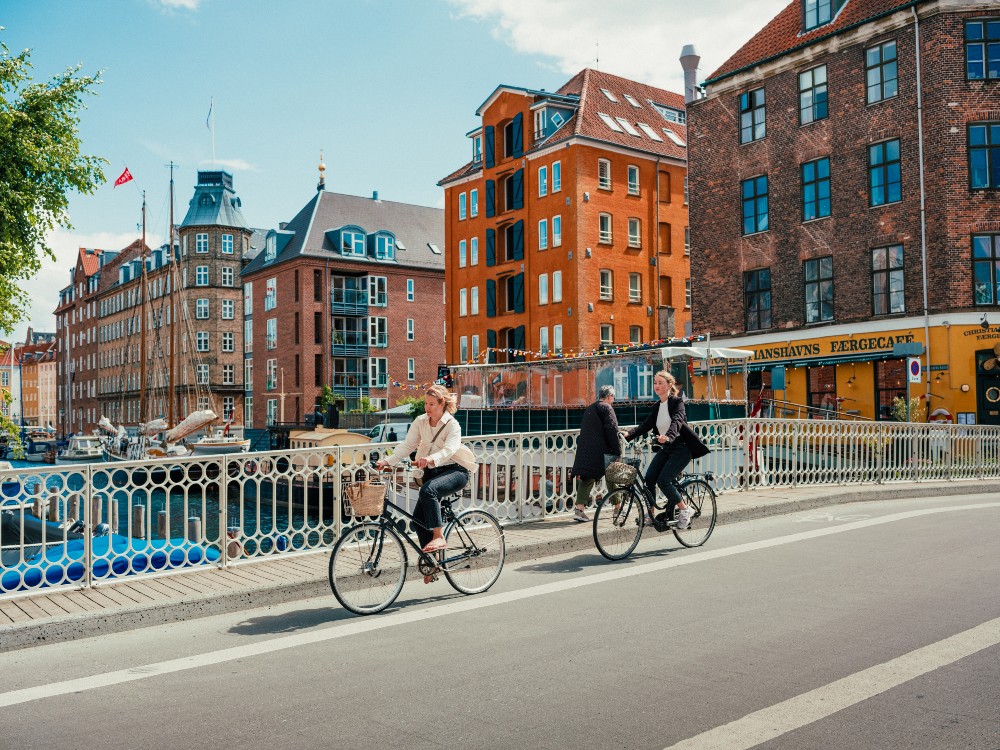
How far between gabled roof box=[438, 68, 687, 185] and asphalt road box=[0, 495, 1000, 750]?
1734 inches

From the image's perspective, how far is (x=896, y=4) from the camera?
3231cm

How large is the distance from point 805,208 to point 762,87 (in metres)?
5.66

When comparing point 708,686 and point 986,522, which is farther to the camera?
point 986,522

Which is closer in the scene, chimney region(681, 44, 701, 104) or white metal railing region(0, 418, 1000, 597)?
white metal railing region(0, 418, 1000, 597)

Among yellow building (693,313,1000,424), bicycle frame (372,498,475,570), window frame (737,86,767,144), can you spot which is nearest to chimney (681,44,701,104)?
window frame (737,86,767,144)

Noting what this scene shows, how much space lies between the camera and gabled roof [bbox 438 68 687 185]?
50875 millimetres

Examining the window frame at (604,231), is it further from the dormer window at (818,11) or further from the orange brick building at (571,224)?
the dormer window at (818,11)

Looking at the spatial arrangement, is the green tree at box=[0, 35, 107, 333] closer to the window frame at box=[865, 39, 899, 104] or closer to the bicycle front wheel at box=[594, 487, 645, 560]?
the bicycle front wheel at box=[594, 487, 645, 560]

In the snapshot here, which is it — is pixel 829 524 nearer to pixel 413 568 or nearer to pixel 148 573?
pixel 413 568

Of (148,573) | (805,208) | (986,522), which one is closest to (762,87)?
(805,208)

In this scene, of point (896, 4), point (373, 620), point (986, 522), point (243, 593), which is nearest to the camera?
point (373, 620)

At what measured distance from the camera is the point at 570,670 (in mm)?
5789

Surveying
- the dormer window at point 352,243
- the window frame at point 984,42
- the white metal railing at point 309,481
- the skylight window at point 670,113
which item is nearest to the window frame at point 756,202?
the window frame at point 984,42

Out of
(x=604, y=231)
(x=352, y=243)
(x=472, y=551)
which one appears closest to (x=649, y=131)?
(x=604, y=231)
